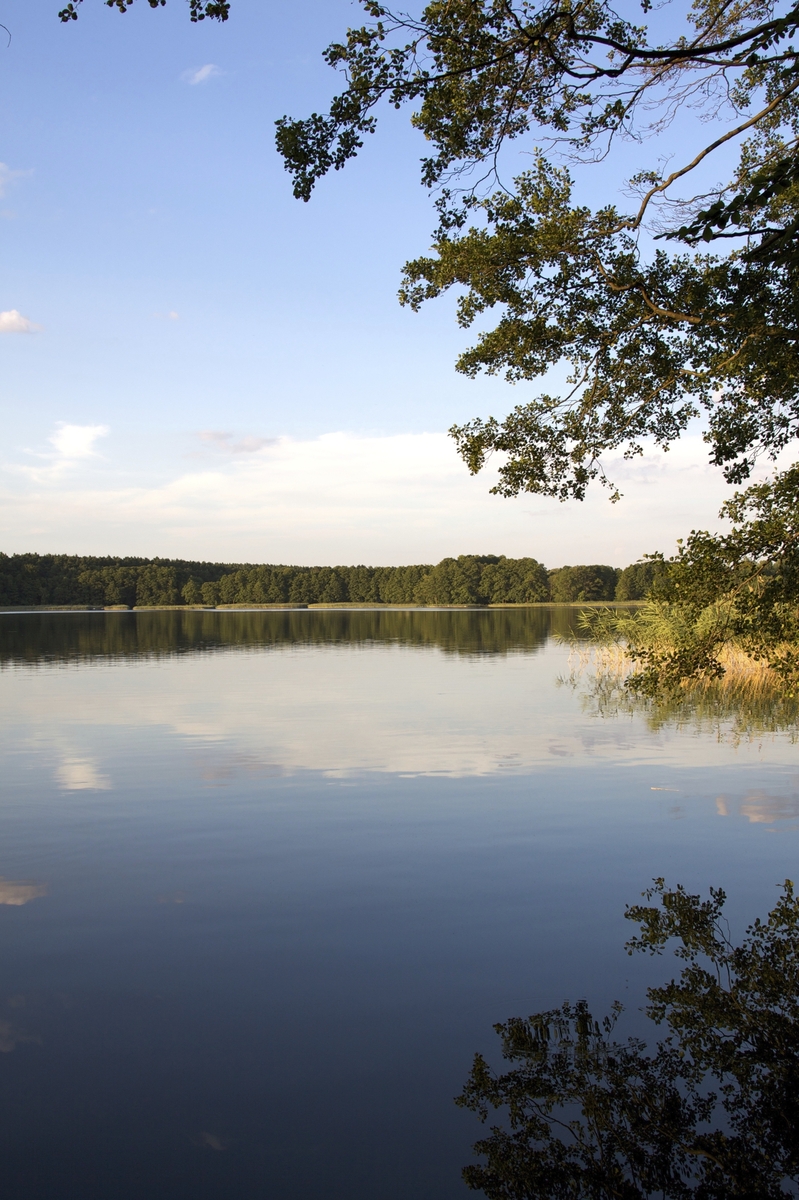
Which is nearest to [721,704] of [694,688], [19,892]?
[694,688]

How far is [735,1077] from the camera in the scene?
5570 millimetres

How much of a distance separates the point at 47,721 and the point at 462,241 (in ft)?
49.4

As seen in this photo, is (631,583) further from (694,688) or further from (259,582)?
Answer: (694,688)

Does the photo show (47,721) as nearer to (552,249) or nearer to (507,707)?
(507,707)

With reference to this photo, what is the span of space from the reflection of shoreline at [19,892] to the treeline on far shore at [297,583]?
135204mm

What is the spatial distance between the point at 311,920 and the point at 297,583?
6892 inches

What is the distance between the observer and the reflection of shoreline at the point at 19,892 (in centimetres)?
884

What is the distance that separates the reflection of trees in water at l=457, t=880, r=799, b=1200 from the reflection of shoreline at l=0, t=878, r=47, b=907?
524 cm

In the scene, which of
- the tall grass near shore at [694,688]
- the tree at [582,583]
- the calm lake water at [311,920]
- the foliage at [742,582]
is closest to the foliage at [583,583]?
the tree at [582,583]

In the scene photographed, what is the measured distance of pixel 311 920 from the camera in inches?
Result: 324

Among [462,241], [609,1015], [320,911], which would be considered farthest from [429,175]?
[609,1015]

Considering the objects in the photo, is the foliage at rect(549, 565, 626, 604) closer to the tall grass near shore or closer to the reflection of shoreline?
the tall grass near shore

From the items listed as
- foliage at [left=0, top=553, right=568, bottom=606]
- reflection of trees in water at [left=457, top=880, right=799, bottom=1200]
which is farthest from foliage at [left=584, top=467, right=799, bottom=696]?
foliage at [left=0, top=553, right=568, bottom=606]

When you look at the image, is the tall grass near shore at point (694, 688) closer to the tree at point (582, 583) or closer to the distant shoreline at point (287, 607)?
the distant shoreline at point (287, 607)
